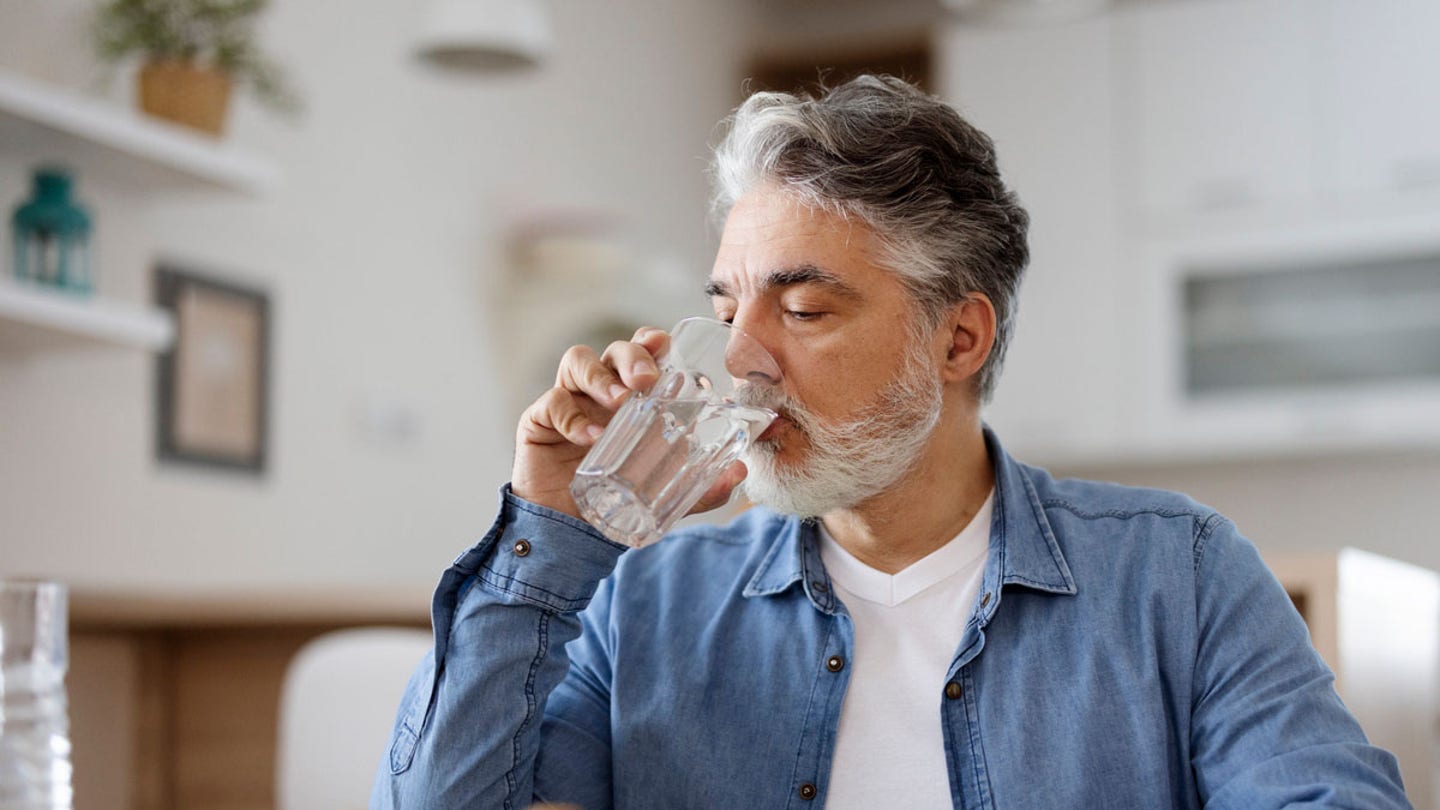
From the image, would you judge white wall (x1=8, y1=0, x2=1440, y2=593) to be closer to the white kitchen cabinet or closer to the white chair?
the white kitchen cabinet

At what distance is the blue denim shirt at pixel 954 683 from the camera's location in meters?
1.30

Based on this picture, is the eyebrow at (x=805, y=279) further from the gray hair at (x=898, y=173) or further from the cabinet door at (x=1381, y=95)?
the cabinet door at (x=1381, y=95)

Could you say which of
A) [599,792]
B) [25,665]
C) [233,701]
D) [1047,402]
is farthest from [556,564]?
[1047,402]

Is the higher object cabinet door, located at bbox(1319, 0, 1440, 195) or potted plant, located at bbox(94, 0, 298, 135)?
cabinet door, located at bbox(1319, 0, 1440, 195)

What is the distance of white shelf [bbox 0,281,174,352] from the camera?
8.02 ft

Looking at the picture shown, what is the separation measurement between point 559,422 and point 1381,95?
3599mm

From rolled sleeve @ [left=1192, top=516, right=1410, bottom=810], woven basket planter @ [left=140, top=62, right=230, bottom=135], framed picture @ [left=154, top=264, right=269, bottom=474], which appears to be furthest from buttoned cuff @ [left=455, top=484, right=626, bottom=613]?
framed picture @ [left=154, top=264, right=269, bottom=474]

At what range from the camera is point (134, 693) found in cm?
294

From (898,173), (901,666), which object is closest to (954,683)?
(901,666)

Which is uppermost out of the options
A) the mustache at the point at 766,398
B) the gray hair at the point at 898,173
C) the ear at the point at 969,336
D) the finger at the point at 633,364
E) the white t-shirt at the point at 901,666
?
the gray hair at the point at 898,173

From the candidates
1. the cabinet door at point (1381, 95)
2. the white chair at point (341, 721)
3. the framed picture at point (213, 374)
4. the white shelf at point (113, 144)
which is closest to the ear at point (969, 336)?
the white chair at point (341, 721)

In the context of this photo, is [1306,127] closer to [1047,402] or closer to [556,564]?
[1047,402]

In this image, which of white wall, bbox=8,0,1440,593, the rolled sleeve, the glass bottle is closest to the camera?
the glass bottle

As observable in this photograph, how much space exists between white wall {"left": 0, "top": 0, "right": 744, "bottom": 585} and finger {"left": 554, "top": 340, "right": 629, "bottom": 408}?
1.66 metres
